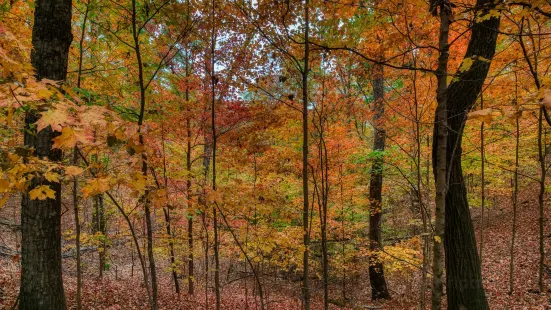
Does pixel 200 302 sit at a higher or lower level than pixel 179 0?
lower

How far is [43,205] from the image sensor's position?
3625mm

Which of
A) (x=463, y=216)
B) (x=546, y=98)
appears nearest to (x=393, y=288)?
(x=463, y=216)

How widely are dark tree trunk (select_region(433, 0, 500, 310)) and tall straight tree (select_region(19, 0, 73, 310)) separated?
17.8 feet

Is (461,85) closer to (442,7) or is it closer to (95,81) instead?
(442,7)

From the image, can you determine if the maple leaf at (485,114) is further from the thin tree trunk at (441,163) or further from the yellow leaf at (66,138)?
the yellow leaf at (66,138)

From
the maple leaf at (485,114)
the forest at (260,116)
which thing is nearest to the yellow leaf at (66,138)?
the forest at (260,116)

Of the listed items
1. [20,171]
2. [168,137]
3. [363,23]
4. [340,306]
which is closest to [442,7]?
[363,23]

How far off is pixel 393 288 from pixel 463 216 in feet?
28.7

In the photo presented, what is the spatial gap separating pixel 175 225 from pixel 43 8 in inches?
294

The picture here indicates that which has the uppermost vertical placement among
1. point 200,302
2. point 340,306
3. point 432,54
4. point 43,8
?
point 432,54

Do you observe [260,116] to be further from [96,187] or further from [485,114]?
[485,114]

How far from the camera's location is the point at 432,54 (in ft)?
18.4

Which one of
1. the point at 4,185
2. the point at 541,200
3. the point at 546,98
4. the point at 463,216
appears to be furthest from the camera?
the point at 541,200

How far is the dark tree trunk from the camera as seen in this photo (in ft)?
14.0
